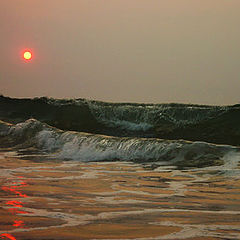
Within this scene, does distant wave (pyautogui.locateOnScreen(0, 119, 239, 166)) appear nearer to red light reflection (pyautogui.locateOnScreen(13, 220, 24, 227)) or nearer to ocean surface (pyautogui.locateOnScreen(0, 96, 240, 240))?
ocean surface (pyautogui.locateOnScreen(0, 96, 240, 240))

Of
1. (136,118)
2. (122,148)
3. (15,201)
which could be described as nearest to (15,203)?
(15,201)

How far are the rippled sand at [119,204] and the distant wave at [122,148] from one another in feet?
4.59

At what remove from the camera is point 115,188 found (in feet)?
17.1

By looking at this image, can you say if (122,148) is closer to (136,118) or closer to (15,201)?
(15,201)

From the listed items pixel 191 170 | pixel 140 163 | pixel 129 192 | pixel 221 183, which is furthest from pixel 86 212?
pixel 140 163

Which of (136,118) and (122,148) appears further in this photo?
(136,118)

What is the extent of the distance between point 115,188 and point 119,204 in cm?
94

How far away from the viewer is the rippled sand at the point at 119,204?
3.29 meters

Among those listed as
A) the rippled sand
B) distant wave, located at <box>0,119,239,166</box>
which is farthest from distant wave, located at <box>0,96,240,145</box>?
the rippled sand

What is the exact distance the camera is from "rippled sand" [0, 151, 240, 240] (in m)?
3.29

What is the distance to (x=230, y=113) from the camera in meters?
18.1

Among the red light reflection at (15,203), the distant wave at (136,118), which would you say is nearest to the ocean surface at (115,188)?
the red light reflection at (15,203)

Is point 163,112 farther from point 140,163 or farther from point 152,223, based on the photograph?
point 152,223

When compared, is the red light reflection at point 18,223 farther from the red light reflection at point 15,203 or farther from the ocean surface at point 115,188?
the red light reflection at point 15,203
